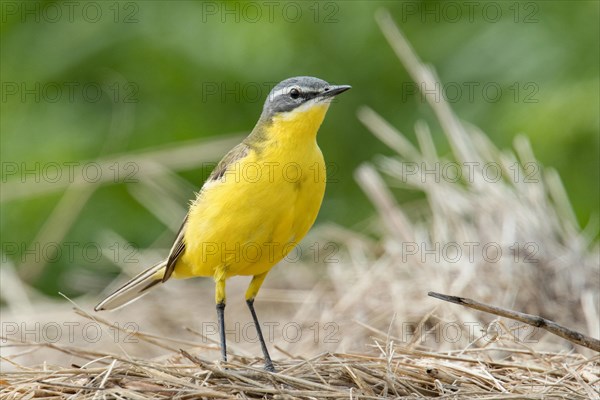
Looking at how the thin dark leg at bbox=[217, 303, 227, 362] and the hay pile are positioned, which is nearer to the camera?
the hay pile

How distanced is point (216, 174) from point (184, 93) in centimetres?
397

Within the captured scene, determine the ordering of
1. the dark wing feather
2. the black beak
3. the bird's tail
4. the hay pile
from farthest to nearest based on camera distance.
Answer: the bird's tail, the dark wing feather, the black beak, the hay pile

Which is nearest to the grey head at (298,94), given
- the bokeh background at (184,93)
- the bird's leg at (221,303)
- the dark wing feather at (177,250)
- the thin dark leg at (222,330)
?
the dark wing feather at (177,250)

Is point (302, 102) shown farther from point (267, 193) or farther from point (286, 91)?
point (267, 193)

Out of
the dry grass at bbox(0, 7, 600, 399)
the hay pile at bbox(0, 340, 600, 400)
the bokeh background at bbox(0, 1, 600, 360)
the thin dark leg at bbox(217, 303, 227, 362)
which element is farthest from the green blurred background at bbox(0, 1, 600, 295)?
the hay pile at bbox(0, 340, 600, 400)

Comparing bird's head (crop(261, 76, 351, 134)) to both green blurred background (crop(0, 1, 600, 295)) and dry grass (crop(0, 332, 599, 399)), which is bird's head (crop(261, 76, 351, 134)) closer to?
dry grass (crop(0, 332, 599, 399))

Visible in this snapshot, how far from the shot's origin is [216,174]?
6.04 metres

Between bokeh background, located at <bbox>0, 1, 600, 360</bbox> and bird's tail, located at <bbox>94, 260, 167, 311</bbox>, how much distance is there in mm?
2325

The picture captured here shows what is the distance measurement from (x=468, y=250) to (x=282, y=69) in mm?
3186

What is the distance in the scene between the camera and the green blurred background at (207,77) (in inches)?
369

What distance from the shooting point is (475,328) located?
20.4ft

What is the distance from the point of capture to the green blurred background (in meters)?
Answer: 9.37

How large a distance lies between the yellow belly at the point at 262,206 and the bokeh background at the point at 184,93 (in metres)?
3.21

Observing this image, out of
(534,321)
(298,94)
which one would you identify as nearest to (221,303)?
(298,94)
